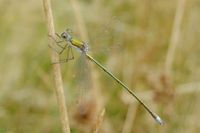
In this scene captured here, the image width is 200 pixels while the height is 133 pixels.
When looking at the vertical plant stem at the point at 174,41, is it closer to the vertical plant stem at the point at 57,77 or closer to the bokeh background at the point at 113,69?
the bokeh background at the point at 113,69

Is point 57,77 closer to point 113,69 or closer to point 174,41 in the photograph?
point 174,41

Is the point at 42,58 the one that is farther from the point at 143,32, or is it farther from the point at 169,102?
the point at 169,102

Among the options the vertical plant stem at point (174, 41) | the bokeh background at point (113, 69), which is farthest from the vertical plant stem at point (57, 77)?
the vertical plant stem at point (174, 41)

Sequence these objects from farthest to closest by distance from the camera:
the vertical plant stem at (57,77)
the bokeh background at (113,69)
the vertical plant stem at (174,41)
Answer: the vertical plant stem at (174,41), the bokeh background at (113,69), the vertical plant stem at (57,77)

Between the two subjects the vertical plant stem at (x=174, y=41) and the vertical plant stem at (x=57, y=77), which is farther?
the vertical plant stem at (x=174, y=41)

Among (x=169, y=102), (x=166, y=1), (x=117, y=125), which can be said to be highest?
(x=166, y=1)

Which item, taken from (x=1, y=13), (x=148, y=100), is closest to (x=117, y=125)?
(x=148, y=100)

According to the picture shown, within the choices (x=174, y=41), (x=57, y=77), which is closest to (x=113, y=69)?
(x=174, y=41)

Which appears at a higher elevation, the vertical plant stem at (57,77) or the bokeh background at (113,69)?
the vertical plant stem at (57,77)

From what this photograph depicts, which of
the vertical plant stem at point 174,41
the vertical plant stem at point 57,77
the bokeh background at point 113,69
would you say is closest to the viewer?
the vertical plant stem at point 57,77

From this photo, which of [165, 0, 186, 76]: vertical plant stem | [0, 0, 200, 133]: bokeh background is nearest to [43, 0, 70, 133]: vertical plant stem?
[0, 0, 200, 133]: bokeh background
